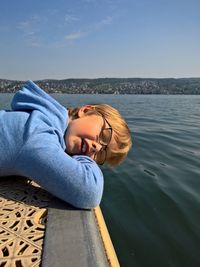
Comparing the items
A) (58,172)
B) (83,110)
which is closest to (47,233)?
(58,172)

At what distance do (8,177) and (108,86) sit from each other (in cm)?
14090

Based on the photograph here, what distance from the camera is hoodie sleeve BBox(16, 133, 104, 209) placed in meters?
2.39

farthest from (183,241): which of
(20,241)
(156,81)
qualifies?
(156,81)

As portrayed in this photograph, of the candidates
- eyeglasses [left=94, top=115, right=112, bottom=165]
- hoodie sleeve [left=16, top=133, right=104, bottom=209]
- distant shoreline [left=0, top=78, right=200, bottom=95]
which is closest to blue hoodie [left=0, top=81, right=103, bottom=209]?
hoodie sleeve [left=16, top=133, right=104, bottom=209]

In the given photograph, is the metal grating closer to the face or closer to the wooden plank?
the wooden plank

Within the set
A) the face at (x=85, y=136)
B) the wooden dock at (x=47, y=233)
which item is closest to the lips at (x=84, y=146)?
the face at (x=85, y=136)

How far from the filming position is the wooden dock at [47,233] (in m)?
1.76

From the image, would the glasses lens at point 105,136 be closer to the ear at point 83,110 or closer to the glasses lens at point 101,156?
the glasses lens at point 101,156

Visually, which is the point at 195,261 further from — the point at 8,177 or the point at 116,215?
the point at 8,177

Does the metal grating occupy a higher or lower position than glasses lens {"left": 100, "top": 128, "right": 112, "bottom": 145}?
lower

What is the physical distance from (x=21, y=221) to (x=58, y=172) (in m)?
0.43

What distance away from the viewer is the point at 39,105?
2812 millimetres

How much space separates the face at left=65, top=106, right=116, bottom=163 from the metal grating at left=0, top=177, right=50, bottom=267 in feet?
1.49

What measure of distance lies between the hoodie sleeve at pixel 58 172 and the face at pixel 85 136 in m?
0.32
